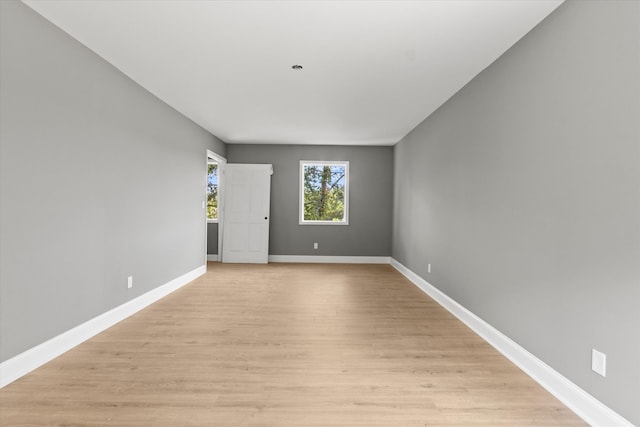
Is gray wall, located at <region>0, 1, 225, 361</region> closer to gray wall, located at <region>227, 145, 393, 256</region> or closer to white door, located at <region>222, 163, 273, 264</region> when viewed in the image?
white door, located at <region>222, 163, 273, 264</region>

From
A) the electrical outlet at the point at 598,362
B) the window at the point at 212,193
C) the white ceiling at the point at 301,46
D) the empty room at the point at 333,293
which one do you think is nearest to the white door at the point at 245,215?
the window at the point at 212,193

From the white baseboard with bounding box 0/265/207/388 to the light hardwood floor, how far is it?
0.06 metres

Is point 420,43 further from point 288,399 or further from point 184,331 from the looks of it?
point 184,331

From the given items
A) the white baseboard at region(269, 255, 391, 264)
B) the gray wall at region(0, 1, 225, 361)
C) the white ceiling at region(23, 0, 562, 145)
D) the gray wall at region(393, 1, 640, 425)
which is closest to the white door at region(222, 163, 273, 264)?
the white baseboard at region(269, 255, 391, 264)

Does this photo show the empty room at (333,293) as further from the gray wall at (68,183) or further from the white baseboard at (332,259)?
the white baseboard at (332,259)

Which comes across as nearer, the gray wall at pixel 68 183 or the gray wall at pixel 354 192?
the gray wall at pixel 68 183

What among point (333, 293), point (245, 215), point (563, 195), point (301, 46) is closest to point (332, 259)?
point (245, 215)

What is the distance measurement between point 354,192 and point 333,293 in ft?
9.89

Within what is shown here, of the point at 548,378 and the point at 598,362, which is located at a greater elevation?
the point at 598,362

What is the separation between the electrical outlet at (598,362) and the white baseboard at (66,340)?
3499 millimetres

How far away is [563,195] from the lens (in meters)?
2.06

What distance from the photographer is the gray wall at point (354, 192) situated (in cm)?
696

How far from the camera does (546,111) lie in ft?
7.29

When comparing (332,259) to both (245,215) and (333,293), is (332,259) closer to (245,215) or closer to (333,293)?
(245,215)
